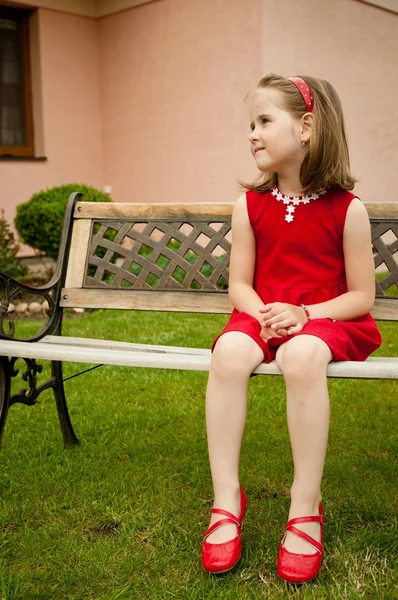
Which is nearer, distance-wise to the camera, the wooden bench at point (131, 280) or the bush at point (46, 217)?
the wooden bench at point (131, 280)

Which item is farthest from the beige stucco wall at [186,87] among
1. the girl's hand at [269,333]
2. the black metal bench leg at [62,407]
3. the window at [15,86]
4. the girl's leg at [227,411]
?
the girl's leg at [227,411]

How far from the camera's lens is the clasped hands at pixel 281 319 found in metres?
2.21

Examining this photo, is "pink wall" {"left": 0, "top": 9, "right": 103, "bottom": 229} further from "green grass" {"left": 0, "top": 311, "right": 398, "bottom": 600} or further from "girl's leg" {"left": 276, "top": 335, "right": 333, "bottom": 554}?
"girl's leg" {"left": 276, "top": 335, "right": 333, "bottom": 554}

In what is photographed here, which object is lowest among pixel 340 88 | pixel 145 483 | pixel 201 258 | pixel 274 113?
pixel 145 483

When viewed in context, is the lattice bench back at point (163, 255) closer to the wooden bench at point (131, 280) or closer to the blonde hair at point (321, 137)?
the wooden bench at point (131, 280)

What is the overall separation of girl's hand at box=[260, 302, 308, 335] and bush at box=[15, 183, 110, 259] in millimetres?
4944

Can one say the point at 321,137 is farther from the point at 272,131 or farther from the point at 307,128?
the point at 272,131

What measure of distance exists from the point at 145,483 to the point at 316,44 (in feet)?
21.3

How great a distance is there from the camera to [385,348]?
4754 mm

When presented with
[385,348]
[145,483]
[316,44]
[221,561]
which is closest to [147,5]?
[316,44]

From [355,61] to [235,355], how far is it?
7.27 m

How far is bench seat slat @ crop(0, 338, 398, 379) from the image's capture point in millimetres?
2127

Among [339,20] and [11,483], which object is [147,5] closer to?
[339,20]

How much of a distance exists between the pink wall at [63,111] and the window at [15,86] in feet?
0.57
